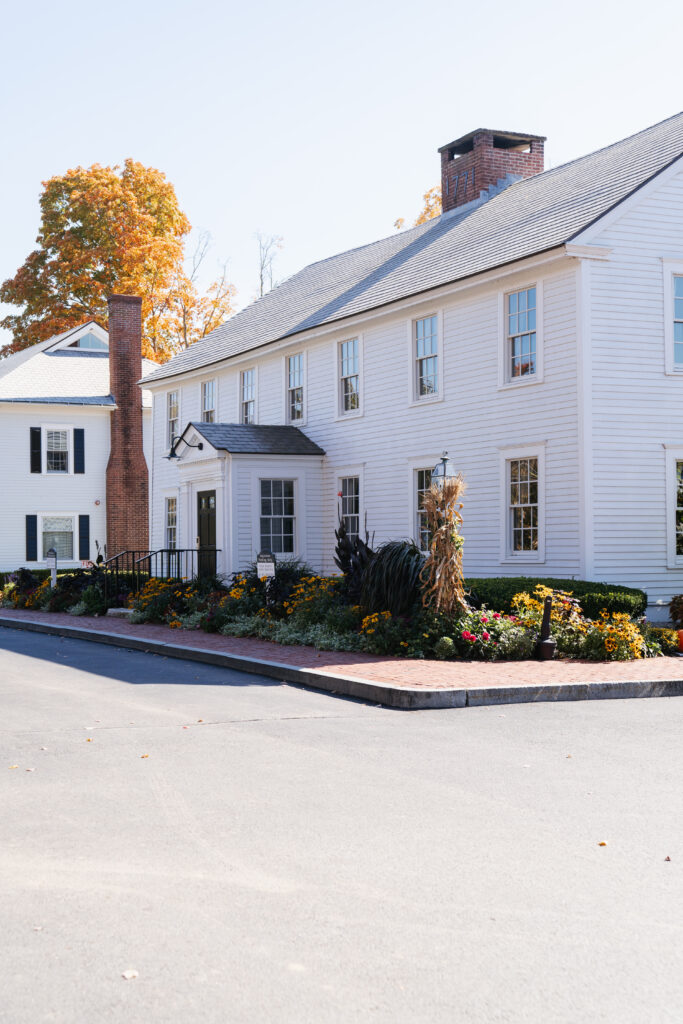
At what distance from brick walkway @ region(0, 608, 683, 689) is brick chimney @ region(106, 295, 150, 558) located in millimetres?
23242

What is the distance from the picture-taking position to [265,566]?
62.8 ft

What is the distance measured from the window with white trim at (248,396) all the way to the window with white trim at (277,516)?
381 centimetres

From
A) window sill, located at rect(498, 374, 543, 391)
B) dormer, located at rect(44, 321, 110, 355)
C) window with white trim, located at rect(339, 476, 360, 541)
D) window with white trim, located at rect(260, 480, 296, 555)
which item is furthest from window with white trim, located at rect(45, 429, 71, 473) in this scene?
window sill, located at rect(498, 374, 543, 391)

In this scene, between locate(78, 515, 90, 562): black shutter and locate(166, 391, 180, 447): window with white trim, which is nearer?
locate(166, 391, 180, 447): window with white trim

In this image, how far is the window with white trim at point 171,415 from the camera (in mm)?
32844

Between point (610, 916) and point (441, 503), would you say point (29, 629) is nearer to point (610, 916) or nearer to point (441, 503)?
point (441, 503)

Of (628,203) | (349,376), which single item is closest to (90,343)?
(349,376)

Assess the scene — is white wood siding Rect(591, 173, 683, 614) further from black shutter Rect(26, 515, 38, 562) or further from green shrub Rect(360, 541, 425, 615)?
black shutter Rect(26, 515, 38, 562)

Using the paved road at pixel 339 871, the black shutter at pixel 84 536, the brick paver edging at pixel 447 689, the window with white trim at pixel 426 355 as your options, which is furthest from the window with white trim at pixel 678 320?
the black shutter at pixel 84 536

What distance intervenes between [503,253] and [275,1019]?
1765cm

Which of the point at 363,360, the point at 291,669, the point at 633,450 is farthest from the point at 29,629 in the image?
the point at 633,450

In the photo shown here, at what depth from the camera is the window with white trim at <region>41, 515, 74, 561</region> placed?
39.4 m

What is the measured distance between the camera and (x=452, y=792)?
7.38 m

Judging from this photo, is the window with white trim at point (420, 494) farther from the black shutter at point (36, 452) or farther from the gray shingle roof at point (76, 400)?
the black shutter at point (36, 452)
